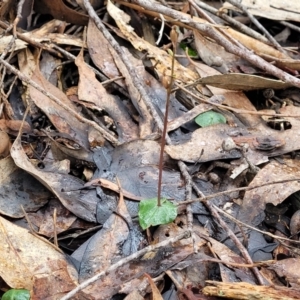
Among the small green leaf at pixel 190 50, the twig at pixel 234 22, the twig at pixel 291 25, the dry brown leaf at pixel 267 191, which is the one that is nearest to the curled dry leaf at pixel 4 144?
the dry brown leaf at pixel 267 191

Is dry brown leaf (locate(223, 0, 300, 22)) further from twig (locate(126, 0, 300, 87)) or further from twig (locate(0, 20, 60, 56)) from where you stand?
twig (locate(0, 20, 60, 56))

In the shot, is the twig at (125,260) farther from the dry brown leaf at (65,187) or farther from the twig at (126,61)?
the twig at (126,61)

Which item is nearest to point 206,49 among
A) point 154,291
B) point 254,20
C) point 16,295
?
point 254,20

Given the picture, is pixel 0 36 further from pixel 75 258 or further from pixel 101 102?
pixel 75 258

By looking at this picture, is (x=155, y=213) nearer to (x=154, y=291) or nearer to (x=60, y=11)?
(x=154, y=291)

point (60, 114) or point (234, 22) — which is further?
point (234, 22)

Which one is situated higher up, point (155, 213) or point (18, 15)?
point (18, 15)
